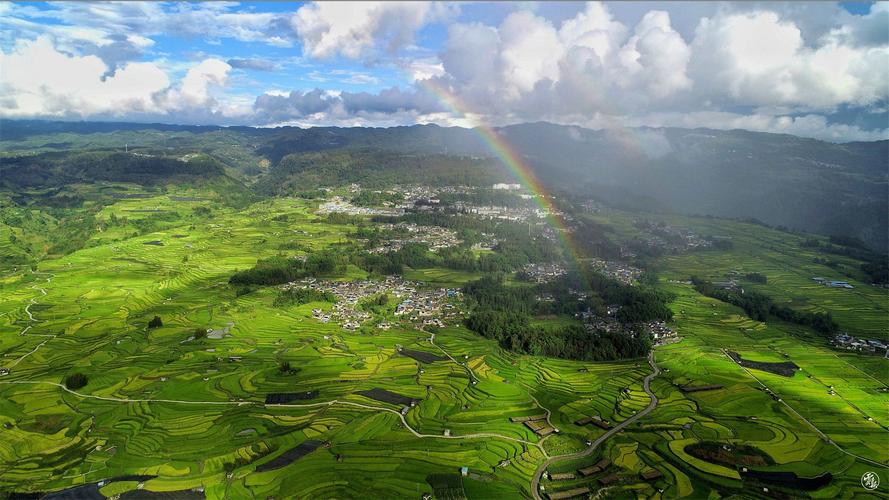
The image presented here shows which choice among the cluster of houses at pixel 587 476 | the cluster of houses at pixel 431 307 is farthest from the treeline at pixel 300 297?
the cluster of houses at pixel 587 476

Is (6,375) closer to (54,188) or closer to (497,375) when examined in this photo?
(497,375)

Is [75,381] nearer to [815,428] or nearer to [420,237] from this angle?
[815,428]

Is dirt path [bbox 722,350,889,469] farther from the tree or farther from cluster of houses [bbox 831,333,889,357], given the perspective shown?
the tree

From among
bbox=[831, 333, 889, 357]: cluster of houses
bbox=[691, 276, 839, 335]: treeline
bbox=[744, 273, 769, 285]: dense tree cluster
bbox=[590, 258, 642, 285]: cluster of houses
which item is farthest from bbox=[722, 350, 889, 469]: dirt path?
bbox=[744, 273, 769, 285]: dense tree cluster

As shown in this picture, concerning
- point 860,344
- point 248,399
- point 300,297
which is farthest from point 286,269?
point 860,344

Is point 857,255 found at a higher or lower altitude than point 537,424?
higher

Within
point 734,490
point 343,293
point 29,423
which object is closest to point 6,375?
point 29,423

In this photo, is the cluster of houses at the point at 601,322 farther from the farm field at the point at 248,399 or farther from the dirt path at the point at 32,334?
the dirt path at the point at 32,334
